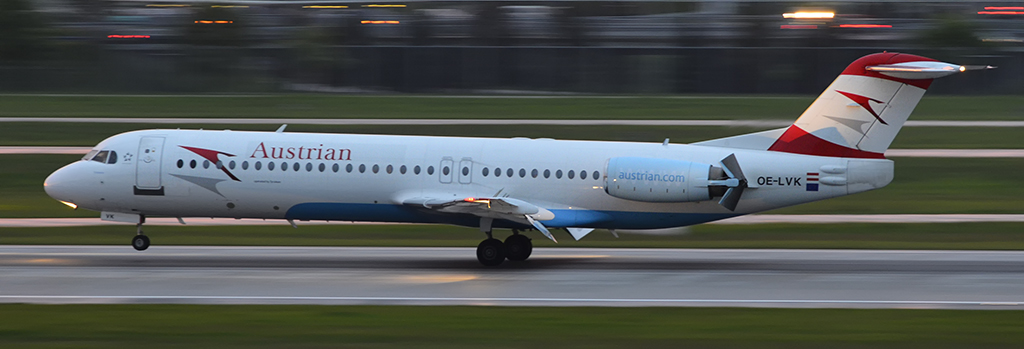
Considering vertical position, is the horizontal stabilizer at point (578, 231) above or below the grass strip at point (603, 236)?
above

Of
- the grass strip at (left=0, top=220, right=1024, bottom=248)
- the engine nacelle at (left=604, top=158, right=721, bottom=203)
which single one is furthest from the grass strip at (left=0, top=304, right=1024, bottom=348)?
the grass strip at (left=0, top=220, right=1024, bottom=248)

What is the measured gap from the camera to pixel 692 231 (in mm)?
27797

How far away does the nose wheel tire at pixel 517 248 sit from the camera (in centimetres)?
2241

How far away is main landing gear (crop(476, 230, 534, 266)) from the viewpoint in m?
21.7

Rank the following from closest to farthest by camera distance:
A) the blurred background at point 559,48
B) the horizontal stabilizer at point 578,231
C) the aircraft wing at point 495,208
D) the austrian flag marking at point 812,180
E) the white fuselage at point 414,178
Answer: the aircraft wing at point 495,208, the austrian flag marking at point 812,180, the white fuselage at point 414,178, the horizontal stabilizer at point 578,231, the blurred background at point 559,48

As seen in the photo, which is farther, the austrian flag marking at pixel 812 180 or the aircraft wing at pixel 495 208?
the austrian flag marking at pixel 812 180

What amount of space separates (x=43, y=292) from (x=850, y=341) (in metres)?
13.1

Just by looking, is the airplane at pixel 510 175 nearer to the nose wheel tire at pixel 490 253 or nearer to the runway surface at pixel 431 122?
the nose wheel tire at pixel 490 253

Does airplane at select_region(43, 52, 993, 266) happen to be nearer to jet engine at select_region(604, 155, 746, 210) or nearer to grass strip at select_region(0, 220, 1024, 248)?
jet engine at select_region(604, 155, 746, 210)

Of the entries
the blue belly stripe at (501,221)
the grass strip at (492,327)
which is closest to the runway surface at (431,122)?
the blue belly stripe at (501,221)

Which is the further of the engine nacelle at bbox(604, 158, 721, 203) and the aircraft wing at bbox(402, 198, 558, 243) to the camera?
the engine nacelle at bbox(604, 158, 721, 203)

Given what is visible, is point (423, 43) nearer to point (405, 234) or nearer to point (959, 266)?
point (405, 234)

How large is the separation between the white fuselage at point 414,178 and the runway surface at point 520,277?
110 cm

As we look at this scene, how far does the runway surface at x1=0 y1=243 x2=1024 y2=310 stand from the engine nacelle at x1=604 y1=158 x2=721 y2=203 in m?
1.51
